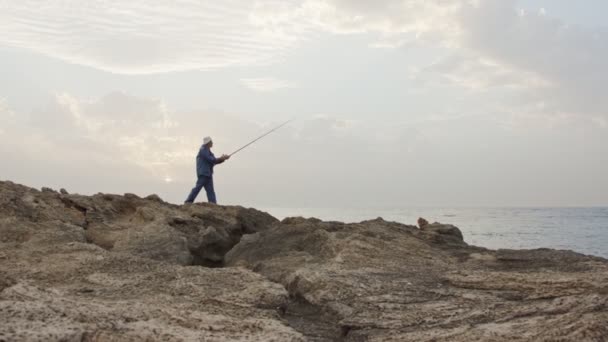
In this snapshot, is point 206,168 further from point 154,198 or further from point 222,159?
point 154,198

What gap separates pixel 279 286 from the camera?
6.57 meters

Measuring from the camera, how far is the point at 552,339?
173 inches

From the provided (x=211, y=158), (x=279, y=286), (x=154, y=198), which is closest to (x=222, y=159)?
(x=211, y=158)

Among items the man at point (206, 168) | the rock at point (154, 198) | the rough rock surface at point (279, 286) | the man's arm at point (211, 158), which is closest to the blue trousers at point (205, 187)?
the man at point (206, 168)

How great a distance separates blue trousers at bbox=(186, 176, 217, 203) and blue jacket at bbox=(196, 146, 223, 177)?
5.3 inches

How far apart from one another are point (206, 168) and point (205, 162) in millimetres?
181

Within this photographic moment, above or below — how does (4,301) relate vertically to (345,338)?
above

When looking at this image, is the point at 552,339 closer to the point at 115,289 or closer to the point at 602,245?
the point at 115,289

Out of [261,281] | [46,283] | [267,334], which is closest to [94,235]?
[46,283]

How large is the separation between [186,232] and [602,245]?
93.1 feet

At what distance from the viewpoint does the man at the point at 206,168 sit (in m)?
16.5

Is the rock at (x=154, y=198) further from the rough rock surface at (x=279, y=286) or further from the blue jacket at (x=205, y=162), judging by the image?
the blue jacket at (x=205, y=162)

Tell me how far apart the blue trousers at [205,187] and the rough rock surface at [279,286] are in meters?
5.48

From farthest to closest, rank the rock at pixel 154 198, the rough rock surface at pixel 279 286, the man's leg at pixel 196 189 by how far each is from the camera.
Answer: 1. the man's leg at pixel 196 189
2. the rock at pixel 154 198
3. the rough rock surface at pixel 279 286
